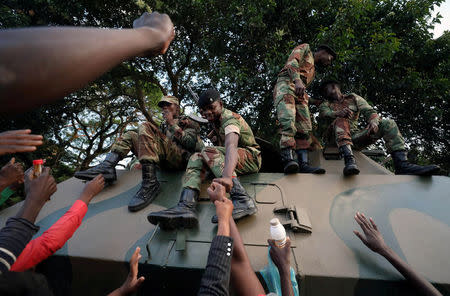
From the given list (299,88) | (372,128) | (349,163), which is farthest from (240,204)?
(372,128)

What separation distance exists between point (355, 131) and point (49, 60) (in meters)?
4.01

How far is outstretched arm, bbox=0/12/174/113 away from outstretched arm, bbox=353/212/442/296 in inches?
73.5

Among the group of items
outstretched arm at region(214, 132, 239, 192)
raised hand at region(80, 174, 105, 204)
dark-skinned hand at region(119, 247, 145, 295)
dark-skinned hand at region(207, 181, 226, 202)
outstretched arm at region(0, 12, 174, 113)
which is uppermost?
outstretched arm at region(214, 132, 239, 192)

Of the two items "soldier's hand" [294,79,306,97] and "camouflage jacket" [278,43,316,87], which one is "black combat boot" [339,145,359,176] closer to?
"soldier's hand" [294,79,306,97]

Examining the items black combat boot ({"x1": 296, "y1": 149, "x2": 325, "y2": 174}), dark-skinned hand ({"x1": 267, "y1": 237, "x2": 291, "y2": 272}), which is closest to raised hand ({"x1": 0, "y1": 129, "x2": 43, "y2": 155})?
dark-skinned hand ({"x1": 267, "y1": 237, "x2": 291, "y2": 272})

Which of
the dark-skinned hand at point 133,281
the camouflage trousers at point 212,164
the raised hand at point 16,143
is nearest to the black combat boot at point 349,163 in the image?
the camouflage trousers at point 212,164

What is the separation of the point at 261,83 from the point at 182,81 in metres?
3.70

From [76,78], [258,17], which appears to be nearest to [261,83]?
[258,17]

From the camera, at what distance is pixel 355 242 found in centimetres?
185

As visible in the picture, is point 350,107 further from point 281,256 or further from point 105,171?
point 105,171

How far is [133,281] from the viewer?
5.23 feet

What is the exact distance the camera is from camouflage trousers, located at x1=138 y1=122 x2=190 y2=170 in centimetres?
273

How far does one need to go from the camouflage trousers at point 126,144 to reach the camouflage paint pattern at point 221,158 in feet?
3.04

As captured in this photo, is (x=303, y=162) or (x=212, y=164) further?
(x=303, y=162)
